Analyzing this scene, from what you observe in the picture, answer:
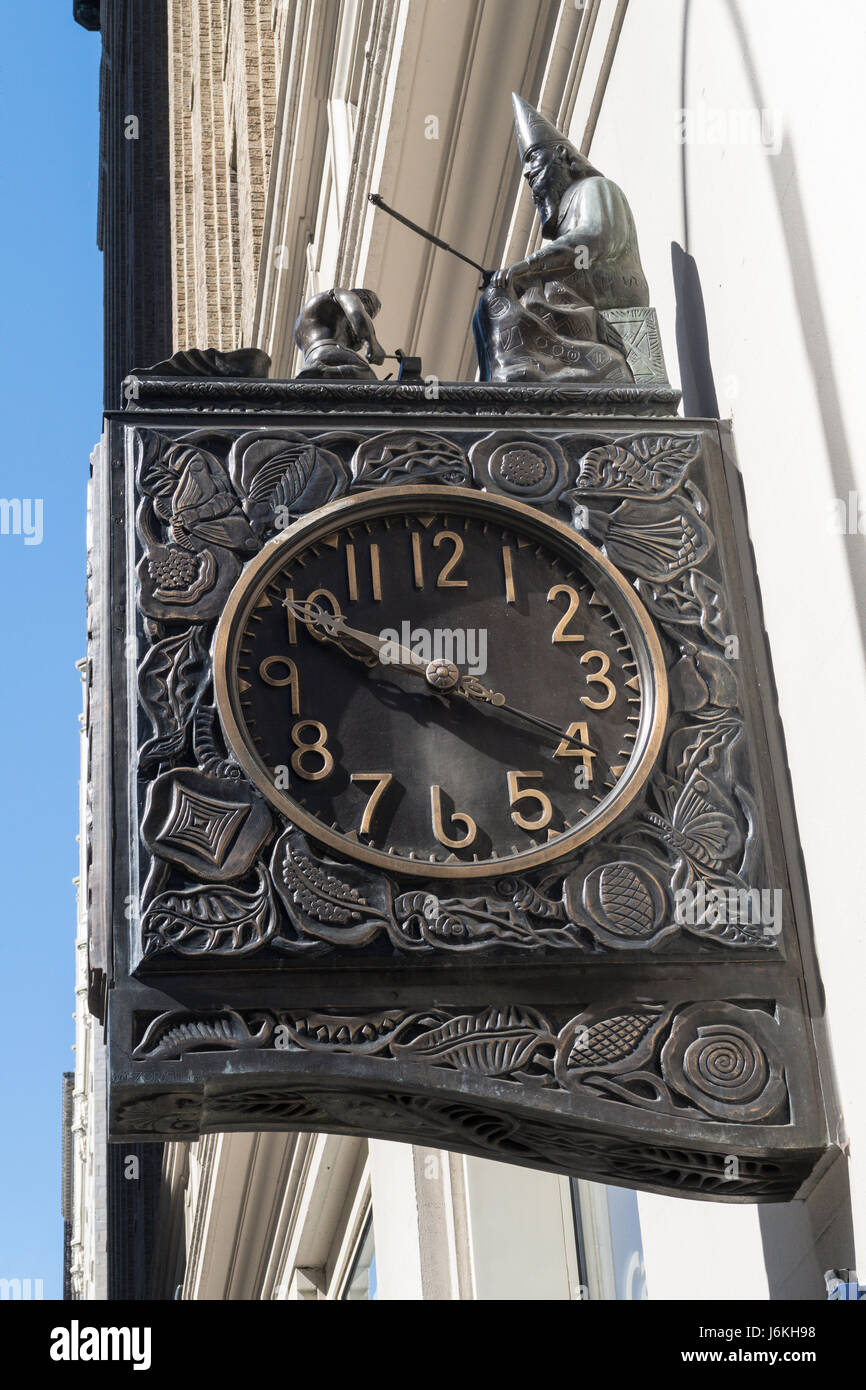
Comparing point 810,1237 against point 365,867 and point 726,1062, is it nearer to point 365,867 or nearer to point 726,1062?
point 726,1062

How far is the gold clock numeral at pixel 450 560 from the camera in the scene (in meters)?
3.92

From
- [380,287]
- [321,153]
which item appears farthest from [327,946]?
[321,153]

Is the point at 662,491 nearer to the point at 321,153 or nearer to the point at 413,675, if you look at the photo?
the point at 413,675

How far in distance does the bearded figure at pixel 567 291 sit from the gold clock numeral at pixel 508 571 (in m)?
0.61

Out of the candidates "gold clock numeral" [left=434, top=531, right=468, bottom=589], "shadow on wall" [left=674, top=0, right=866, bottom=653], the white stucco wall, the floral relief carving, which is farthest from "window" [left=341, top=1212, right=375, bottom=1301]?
the floral relief carving

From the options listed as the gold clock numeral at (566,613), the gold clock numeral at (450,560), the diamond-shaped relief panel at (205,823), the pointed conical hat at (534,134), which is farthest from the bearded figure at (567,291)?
the diamond-shaped relief panel at (205,823)

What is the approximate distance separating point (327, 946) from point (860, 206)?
179 centimetres

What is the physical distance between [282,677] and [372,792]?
314 mm

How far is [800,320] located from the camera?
12.9 feet

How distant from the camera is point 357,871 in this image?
3551 mm

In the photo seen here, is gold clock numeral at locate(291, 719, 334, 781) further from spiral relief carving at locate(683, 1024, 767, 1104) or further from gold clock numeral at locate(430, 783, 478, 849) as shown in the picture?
spiral relief carving at locate(683, 1024, 767, 1104)

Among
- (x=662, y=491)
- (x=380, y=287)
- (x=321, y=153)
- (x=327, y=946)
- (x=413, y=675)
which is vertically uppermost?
(x=321, y=153)

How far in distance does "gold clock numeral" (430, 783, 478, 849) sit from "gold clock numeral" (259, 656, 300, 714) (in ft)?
1.12

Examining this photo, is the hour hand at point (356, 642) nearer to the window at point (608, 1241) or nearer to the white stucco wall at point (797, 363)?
the white stucco wall at point (797, 363)
